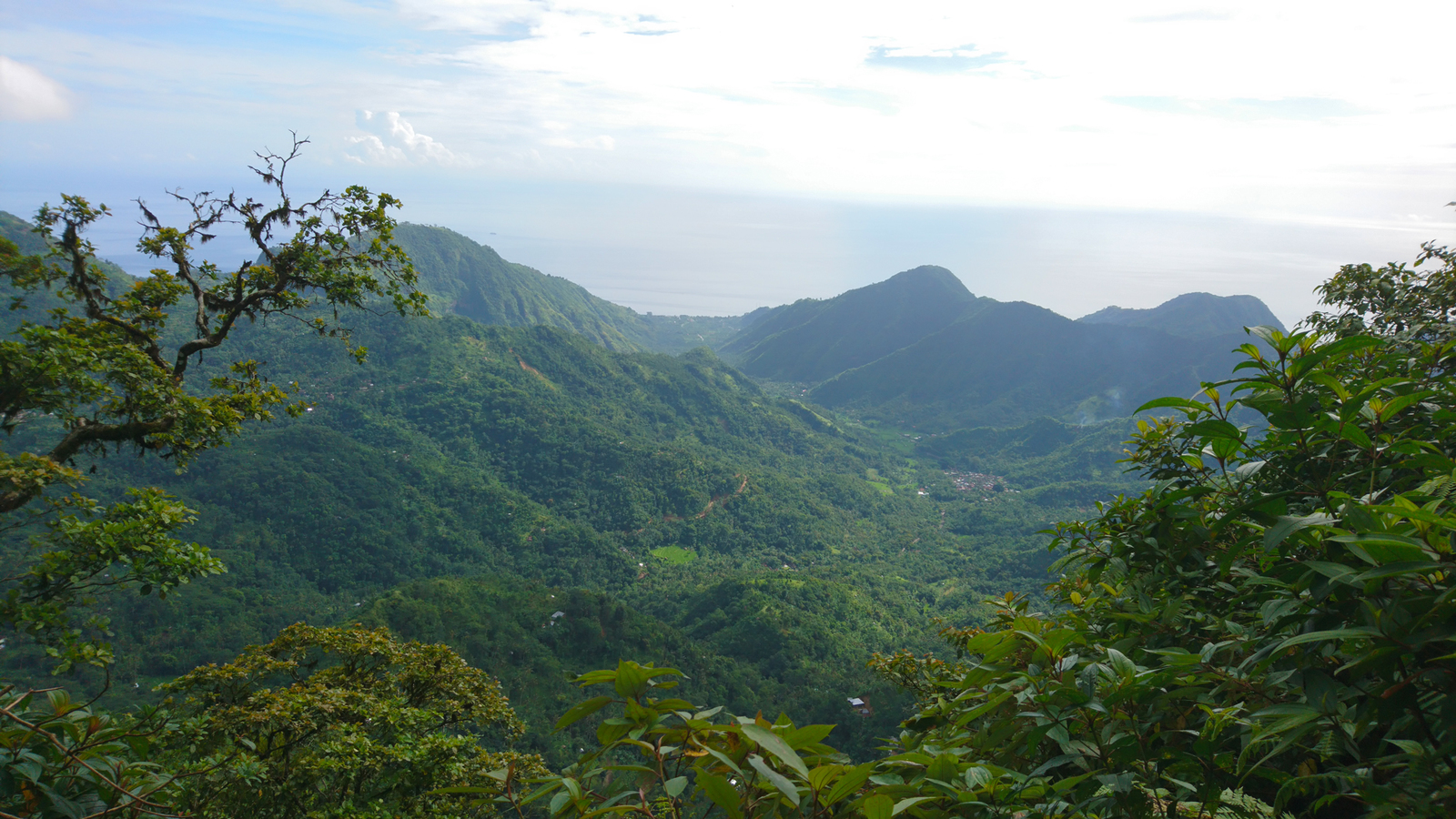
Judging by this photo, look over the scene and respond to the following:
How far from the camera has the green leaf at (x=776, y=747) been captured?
3.51ft

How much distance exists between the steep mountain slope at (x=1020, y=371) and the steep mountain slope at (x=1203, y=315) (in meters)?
8.03

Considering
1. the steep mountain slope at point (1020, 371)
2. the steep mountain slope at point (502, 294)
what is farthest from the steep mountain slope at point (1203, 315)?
the steep mountain slope at point (502, 294)

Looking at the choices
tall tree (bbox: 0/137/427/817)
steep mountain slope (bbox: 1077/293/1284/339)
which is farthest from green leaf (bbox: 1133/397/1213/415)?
steep mountain slope (bbox: 1077/293/1284/339)

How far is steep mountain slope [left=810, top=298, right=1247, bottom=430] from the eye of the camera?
7875 cm

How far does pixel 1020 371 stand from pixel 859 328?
99.3 ft

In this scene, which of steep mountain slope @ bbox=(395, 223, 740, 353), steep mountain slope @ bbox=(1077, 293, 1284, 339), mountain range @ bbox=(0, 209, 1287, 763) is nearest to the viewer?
mountain range @ bbox=(0, 209, 1287, 763)

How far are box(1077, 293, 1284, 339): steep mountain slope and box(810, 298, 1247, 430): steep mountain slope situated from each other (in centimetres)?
803

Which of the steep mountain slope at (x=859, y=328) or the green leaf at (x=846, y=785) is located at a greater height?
the steep mountain slope at (x=859, y=328)

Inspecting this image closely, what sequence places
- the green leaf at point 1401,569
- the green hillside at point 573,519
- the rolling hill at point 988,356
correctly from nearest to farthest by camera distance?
the green leaf at point 1401,569, the green hillside at point 573,519, the rolling hill at point 988,356

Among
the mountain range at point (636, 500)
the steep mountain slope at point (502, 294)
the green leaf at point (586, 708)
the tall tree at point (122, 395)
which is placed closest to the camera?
the green leaf at point (586, 708)

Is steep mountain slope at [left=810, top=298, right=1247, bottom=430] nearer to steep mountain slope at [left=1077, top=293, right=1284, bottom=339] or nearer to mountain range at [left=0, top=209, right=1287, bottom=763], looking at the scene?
mountain range at [left=0, top=209, right=1287, bottom=763]

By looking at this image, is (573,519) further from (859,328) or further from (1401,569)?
(859,328)

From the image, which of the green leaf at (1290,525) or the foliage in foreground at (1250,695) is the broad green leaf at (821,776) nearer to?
the foliage in foreground at (1250,695)

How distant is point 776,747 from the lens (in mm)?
1101
